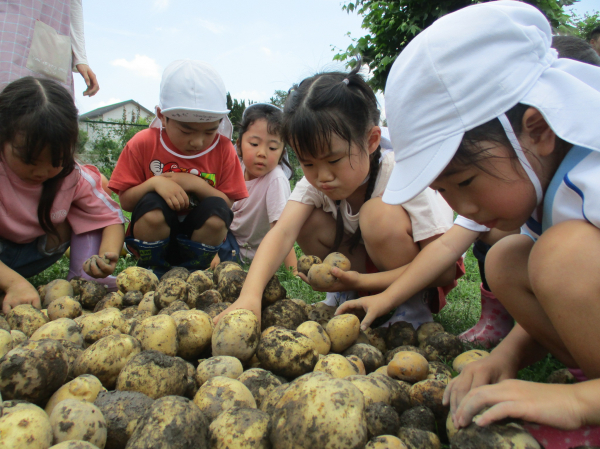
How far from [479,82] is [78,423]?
157cm

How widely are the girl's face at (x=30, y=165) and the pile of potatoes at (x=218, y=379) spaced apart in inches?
36.7

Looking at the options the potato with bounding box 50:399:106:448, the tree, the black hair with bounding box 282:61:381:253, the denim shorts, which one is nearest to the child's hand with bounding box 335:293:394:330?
the black hair with bounding box 282:61:381:253

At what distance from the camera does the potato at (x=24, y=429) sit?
1190mm

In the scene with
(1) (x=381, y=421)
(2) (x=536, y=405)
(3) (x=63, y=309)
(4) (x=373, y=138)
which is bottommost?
(3) (x=63, y=309)

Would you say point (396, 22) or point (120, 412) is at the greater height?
point (396, 22)

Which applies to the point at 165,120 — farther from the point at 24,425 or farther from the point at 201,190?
the point at 24,425

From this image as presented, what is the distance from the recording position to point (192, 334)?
2.06 m

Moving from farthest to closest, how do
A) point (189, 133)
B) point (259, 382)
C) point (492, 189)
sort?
point (189, 133) < point (259, 382) < point (492, 189)

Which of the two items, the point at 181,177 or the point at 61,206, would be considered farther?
the point at 181,177

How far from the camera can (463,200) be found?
147cm

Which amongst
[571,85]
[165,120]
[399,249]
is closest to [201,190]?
[165,120]

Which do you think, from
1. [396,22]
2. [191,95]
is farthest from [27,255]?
[396,22]

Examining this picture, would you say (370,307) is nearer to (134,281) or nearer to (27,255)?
(134,281)

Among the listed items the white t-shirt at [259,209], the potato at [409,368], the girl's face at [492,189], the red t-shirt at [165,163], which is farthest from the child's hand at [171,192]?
the girl's face at [492,189]
